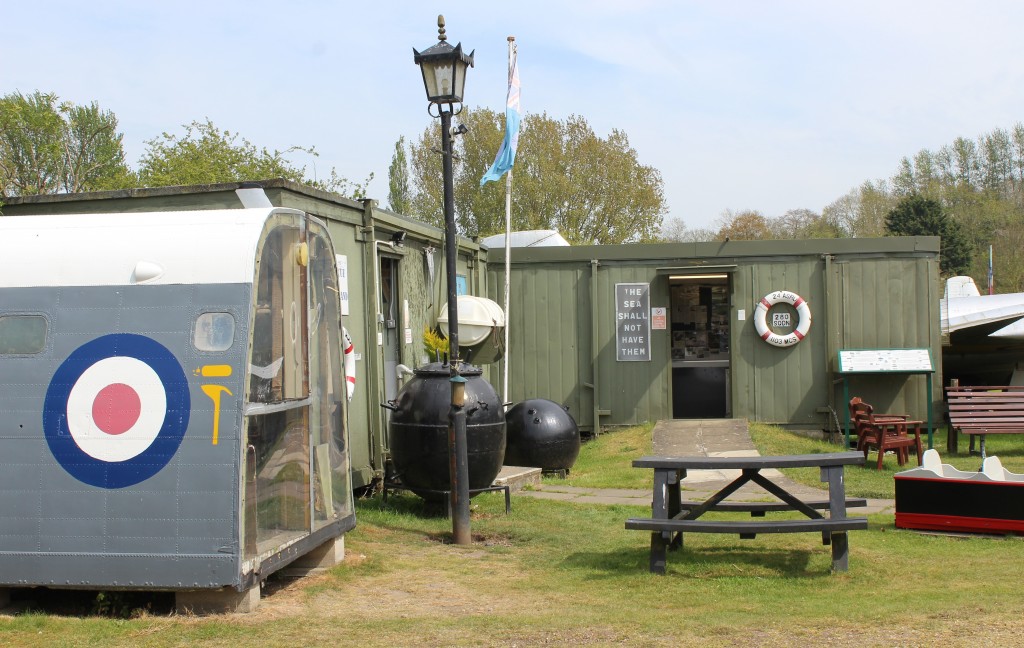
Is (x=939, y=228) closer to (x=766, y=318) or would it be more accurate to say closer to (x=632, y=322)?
(x=766, y=318)

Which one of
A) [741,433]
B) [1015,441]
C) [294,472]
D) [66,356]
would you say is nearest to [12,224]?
[66,356]

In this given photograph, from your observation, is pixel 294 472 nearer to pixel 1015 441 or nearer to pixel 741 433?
pixel 741 433

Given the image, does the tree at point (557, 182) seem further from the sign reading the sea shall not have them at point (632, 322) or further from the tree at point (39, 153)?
the sign reading the sea shall not have them at point (632, 322)

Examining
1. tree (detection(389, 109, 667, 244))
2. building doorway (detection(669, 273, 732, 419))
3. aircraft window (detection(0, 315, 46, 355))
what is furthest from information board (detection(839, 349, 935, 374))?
tree (detection(389, 109, 667, 244))

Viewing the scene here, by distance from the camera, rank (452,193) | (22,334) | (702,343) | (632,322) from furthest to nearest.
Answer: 1. (702,343)
2. (632,322)
3. (452,193)
4. (22,334)

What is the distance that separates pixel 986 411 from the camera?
1341 centimetres

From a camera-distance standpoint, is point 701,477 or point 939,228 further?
point 939,228

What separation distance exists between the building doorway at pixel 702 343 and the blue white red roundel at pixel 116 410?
37.5 ft

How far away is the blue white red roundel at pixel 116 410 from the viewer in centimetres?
571

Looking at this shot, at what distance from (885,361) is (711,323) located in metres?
A: 2.80

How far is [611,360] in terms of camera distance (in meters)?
15.9

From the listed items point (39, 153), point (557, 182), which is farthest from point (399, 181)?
point (39, 153)

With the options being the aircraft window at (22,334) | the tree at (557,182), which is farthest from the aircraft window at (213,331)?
the tree at (557,182)

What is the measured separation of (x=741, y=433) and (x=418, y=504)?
636 cm
